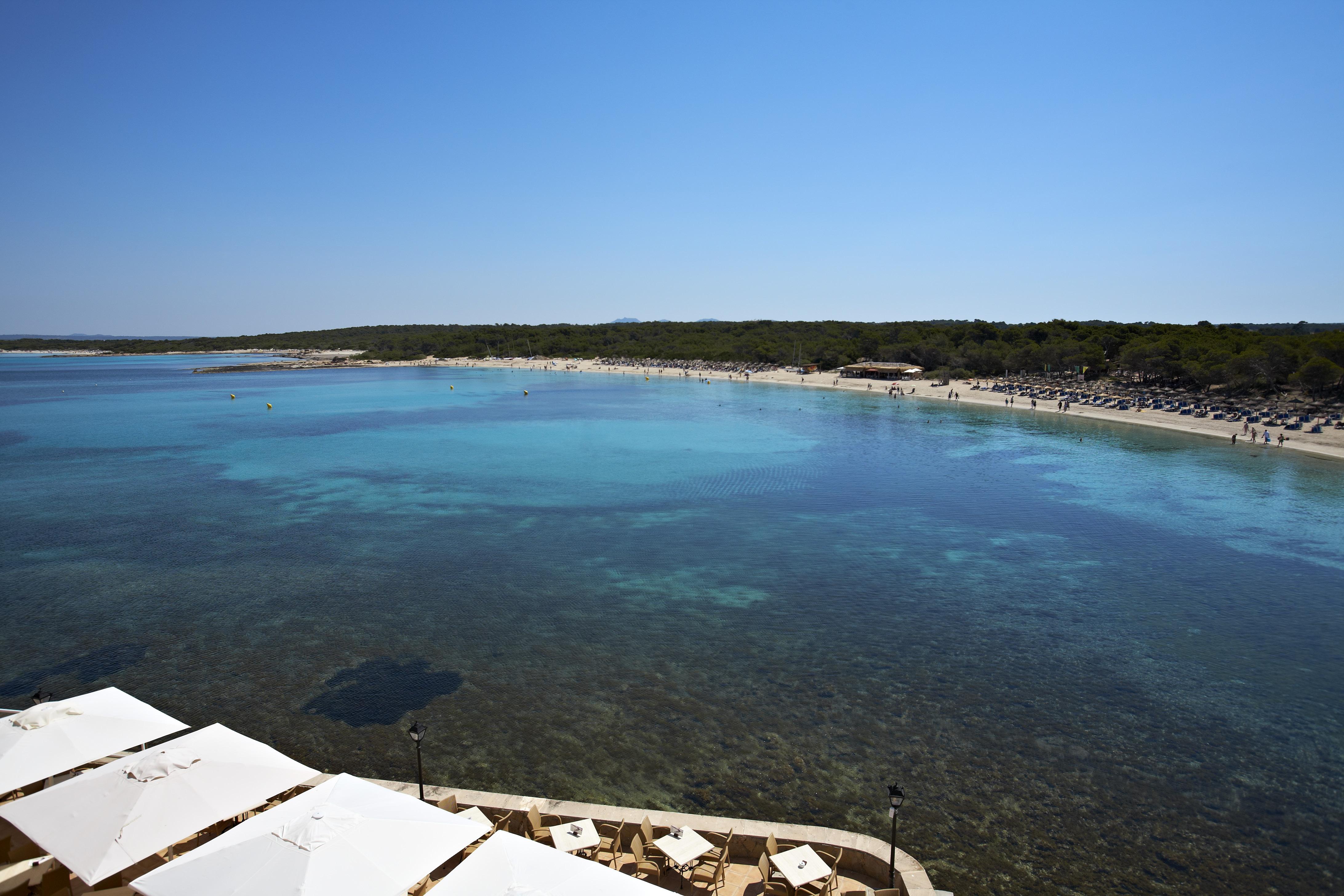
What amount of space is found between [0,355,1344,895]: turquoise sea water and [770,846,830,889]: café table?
199 centimetres

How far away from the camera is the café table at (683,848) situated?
24.6ft

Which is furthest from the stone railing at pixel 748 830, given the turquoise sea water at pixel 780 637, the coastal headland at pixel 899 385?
the coastal headland at pixel 899 385

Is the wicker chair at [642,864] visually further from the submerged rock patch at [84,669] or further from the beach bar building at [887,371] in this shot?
the beach bar building at [887,371]

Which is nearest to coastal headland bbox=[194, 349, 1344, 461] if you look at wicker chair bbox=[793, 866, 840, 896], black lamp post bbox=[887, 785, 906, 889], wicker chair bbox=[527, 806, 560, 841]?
black lamp post bbox=[887, 785, 906, 889]

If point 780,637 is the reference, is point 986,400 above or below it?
above

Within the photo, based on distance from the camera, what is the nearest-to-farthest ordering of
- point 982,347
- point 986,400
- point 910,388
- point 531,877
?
Answer: point 531,877 < point 986,400 < point 910,388 < point 982,347

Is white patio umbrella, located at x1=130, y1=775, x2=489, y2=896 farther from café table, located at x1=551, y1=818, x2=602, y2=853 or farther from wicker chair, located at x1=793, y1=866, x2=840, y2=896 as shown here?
wicker chair, located at x1=793, y1=866, x2=840, y2=896

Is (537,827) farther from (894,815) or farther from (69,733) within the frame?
(69,733)

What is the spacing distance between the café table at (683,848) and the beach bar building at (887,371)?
87.0 metres

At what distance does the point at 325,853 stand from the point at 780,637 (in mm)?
10718

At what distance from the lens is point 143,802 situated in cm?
708

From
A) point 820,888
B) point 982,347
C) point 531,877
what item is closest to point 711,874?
point 820,888

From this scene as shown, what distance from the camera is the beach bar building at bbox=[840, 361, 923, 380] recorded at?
89.6 meters

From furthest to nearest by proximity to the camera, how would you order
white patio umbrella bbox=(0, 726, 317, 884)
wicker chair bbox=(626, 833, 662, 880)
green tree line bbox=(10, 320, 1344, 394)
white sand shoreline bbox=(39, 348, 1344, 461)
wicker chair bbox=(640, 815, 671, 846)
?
green tree line bbox=(10, 320, 1344, 394), white sand shoreline bbox=(39, 348, 1344, 461), wicker chair bbox=(640, 815, 671, 846), wicker chair bbox=(626, 833, 662, 880), white patio umbrella bbox=(0, 726, 317, 884)
